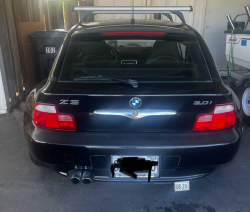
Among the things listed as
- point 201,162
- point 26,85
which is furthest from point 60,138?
point 26,85

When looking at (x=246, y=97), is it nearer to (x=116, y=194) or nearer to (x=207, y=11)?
(x=116, y=194)

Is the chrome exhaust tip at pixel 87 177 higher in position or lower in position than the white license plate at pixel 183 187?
higher

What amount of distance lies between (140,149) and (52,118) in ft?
2.38

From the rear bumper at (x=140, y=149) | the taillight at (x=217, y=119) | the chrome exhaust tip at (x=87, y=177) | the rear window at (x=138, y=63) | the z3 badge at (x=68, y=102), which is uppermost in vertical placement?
the rear window at (x=138, y=63)

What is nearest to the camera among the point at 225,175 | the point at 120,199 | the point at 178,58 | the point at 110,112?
the point at 110,112

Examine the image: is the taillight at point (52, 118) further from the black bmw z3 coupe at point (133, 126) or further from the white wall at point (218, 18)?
the white wall at point (218, 18)

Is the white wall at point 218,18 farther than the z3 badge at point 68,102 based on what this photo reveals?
Yes

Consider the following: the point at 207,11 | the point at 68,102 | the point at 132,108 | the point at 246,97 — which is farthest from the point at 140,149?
the point at 207,11

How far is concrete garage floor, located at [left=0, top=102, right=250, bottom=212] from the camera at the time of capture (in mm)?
2207

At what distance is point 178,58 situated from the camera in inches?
→ 98.3

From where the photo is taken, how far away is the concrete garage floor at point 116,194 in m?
2.21

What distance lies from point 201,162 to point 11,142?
101 inches

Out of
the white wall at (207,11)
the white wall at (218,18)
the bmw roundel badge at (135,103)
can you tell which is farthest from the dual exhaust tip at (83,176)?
the white wall at (218,18)

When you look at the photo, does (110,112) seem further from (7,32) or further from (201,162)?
(7,32)
